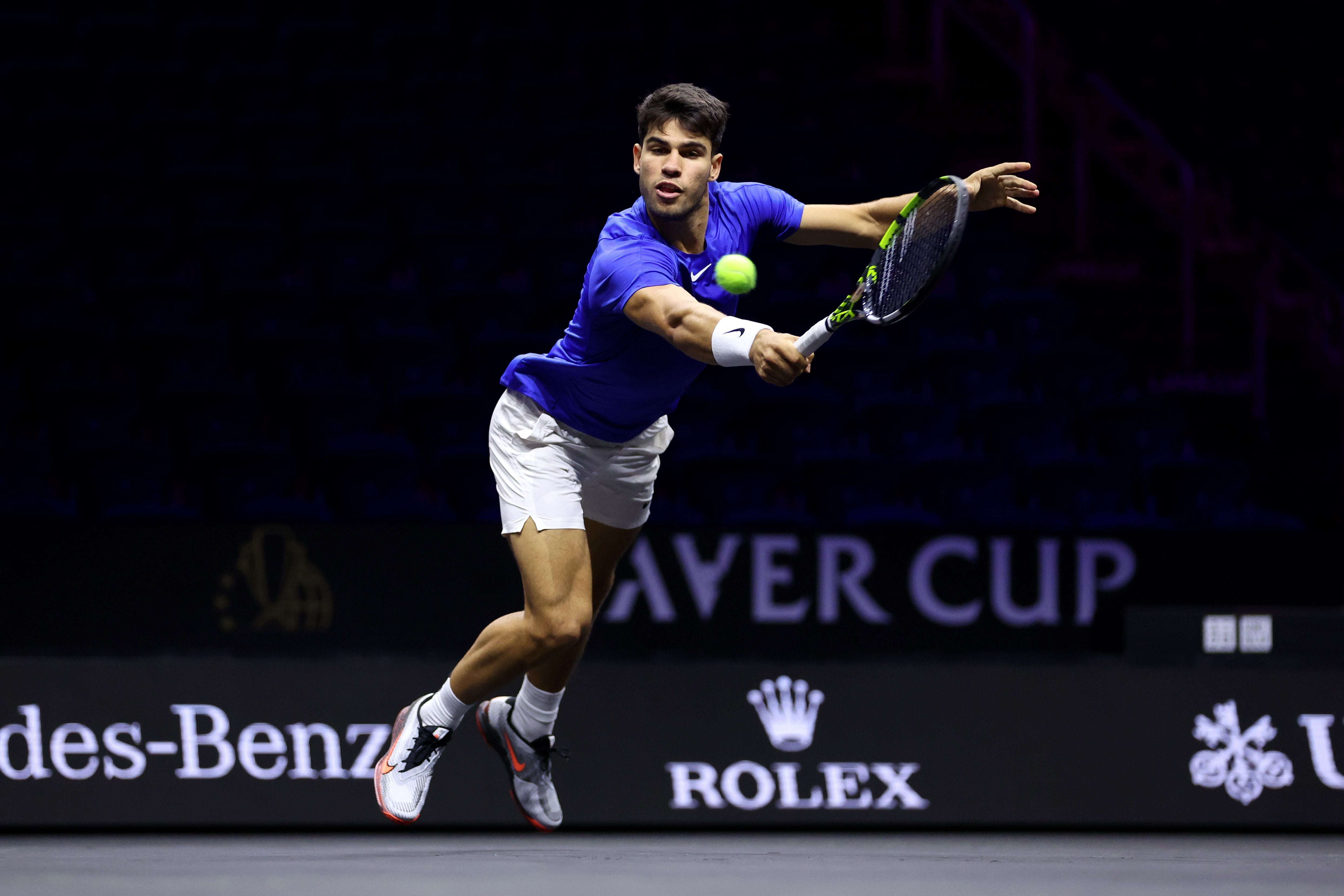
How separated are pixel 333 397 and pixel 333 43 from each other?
4.09m

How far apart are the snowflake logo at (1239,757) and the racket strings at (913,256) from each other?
3.05 meters

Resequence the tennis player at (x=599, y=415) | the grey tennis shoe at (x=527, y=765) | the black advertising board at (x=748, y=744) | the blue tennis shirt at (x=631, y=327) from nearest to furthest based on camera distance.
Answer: the blue tennis shirt at (x=631, y=327)
the tennis player at (x=599, y=415)
the grey tennis shoe at (x=527, y=765)
the black advertising board at (x=748, y=744)

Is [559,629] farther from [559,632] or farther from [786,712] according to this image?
[786,712]

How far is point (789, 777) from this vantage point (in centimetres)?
576

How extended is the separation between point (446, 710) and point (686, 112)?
5.95ft

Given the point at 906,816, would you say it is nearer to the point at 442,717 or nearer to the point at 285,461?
the point at 442,717

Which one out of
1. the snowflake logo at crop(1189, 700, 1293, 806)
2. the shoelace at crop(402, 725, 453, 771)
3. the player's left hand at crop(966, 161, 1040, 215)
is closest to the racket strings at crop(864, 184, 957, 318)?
the player's left hand at crop(966, 161, 1040, 215)

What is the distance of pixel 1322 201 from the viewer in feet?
35.1

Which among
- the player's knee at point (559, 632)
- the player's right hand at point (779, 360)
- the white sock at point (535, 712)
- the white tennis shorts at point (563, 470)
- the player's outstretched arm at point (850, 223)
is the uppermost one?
the player's outstretched arm at point (850, 223)

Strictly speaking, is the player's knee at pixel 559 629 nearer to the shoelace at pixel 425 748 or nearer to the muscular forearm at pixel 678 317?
the shoelace at pixel 425 748

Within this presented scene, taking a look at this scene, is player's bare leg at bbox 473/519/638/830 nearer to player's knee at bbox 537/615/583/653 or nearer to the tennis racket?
player's knee at bbox 537/615/583/653

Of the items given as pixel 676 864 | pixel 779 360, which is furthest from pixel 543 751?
pixel 779 360

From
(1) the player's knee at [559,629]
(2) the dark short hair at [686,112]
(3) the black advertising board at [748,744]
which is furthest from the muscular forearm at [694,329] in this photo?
(3) the black advertising board at [748,744]

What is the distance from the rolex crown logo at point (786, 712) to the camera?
5762 mm
